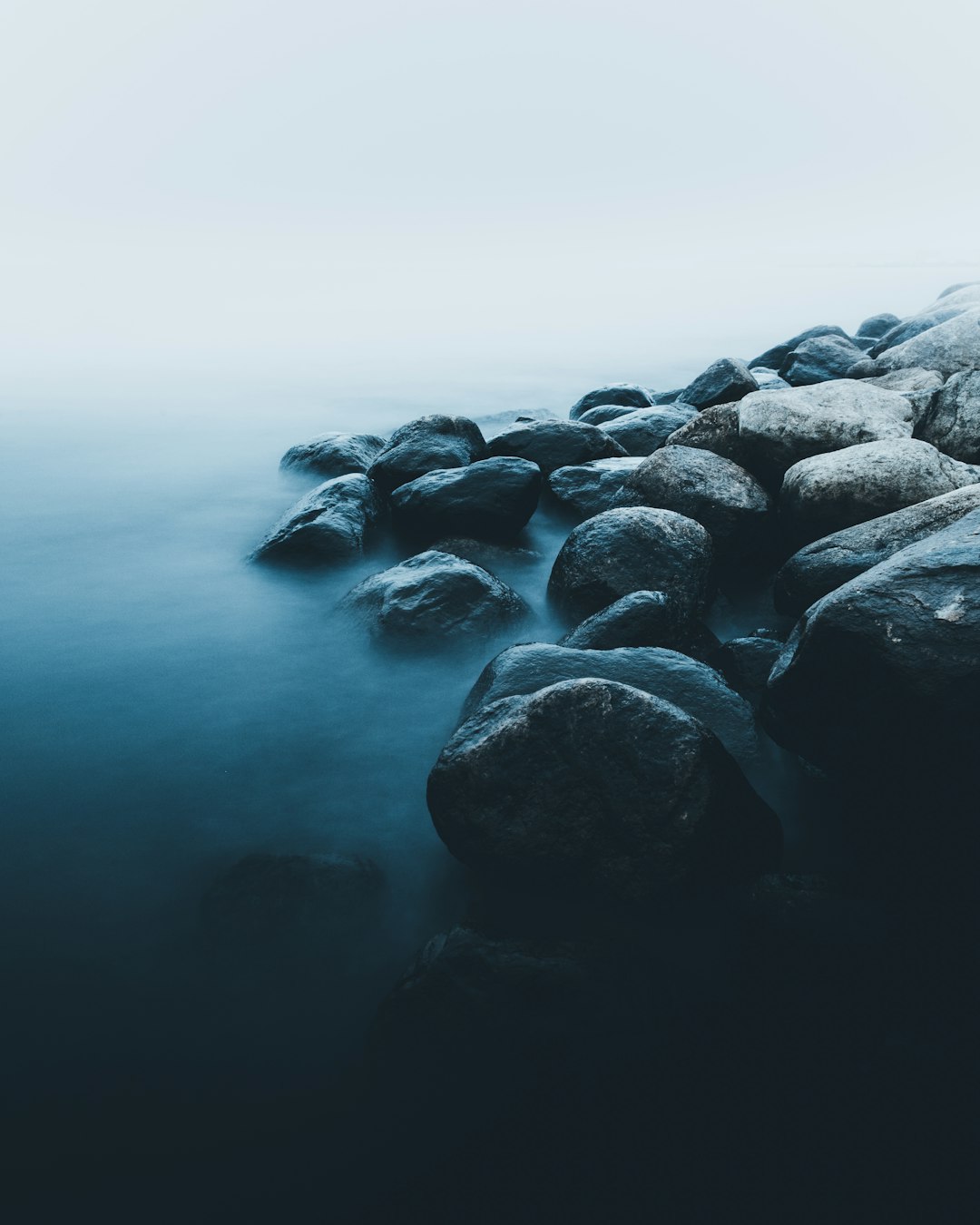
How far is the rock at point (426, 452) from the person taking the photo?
7.09 m

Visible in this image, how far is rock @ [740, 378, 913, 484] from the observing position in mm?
5711

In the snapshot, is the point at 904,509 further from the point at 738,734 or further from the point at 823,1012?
the point at 823,1012

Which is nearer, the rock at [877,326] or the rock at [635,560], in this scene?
the rock at [635,560]

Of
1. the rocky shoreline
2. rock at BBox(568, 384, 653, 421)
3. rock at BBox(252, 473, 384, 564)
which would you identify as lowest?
the rocky shoreline

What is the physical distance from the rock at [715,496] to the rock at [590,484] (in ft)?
2.78

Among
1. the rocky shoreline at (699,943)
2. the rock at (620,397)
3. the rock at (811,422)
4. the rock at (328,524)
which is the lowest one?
the rocky shoreline at (699,943)

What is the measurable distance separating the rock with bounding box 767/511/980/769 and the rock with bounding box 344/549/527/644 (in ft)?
7.41

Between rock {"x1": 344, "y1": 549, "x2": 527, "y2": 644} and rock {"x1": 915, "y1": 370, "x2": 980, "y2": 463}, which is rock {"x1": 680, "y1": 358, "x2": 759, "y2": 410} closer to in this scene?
rock {"x1": 915, "y1": 370, "x2": 980, "y2": 463}

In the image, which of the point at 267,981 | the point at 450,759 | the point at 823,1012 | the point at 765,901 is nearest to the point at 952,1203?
the point at 823,1012

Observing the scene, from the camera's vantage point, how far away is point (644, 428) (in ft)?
27.8

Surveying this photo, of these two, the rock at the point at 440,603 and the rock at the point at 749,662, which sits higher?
the rock at the point at 440,603

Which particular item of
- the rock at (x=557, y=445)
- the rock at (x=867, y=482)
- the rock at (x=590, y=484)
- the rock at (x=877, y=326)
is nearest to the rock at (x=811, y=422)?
the rock at (x=867, y=482)

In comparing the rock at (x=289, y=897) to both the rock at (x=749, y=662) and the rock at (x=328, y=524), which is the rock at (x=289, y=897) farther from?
the rock at (x=328, y=524)

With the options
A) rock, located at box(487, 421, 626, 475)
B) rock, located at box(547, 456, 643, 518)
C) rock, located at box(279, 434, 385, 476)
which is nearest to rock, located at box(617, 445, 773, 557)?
rock, located at box(547, 456, 643, 518)
